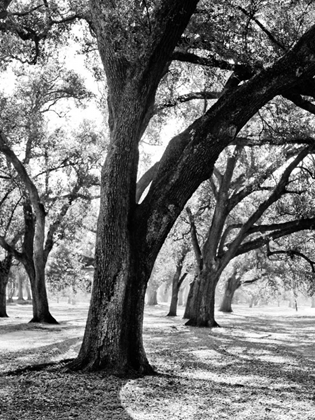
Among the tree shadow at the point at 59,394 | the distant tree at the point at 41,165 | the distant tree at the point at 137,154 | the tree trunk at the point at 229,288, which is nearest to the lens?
the tree shadow at the point at 59,394

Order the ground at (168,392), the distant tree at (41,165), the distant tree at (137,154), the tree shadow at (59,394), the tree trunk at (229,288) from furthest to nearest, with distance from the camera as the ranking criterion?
1. the tree trunk at (229,288)
2. the distant tree at (41,165)
3. the distant tree at (137,154)
4. the ground at (168,392)
5. the tree shadow at (59,394)

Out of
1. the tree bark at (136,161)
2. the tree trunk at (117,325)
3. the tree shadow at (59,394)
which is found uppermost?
the tree bark at (136,161)

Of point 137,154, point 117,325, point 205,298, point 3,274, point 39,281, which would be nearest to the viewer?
point 117,325

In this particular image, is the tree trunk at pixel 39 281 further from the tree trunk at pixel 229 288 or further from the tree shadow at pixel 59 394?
the tree trunk at pixel 229 288

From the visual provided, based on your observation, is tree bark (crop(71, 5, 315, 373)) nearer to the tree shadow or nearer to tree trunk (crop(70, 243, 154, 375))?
tree trunk (crop(70, 243, 154, 375))

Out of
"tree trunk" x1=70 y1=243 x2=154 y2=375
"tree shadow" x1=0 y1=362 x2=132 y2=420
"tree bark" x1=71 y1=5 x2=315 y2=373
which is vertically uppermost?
"tree bark" x1=71 y1=5 x2=315 y2=373

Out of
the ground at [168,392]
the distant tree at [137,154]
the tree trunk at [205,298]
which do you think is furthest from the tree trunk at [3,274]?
the distant tree at [137,154]

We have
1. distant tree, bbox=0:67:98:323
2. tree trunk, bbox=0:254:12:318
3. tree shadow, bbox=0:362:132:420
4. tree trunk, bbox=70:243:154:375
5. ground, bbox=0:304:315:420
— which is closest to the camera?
tree shadow, bbox=0:362:132:420

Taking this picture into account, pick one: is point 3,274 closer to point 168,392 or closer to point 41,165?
point 41,165

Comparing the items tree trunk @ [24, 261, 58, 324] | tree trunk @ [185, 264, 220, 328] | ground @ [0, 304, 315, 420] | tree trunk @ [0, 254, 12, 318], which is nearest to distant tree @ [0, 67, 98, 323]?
tree trunk @ [24, 261, 58, 324]

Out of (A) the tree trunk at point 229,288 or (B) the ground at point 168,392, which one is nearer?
(B) the ground at point 168,392

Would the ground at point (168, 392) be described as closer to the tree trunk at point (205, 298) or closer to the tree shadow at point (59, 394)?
the tree shadow at point (59, 394)

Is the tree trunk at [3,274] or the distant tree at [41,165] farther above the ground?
the distant tree at [41,165]

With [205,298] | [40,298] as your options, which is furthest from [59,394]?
[205,298]
